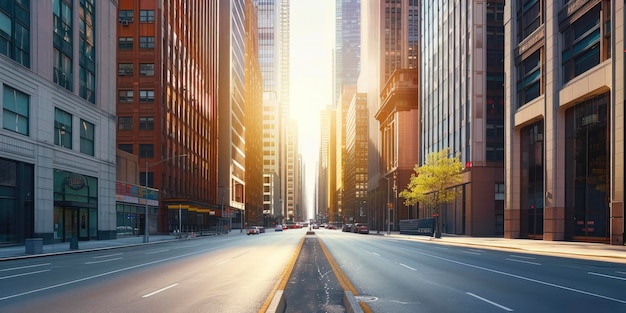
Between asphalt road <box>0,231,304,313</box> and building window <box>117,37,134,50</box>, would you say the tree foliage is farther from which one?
asphalt road <box>0,231,304,313</box>

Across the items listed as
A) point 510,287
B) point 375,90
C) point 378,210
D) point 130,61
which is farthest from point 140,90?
point 375,90

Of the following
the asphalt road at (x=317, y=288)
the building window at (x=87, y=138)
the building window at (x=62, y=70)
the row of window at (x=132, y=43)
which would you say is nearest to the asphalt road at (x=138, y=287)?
the asphalt road at (x=317, y=288)

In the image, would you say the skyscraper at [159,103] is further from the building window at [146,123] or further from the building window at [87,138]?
the building window at [87,138]

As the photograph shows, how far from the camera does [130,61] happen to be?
73.9 meters

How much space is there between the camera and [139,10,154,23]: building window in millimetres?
74188

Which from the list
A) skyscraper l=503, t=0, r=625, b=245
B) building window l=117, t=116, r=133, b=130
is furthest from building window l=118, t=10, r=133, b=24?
skyscraper l=503, t=0, r=625, b=245

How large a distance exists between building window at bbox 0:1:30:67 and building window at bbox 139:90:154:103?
115 feet

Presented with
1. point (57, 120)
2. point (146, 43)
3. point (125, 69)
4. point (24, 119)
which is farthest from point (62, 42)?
point (146, 43)

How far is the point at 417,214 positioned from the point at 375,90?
60.3 m

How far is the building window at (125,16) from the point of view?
244ft

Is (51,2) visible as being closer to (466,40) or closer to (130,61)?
(130,61)

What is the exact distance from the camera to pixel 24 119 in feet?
123

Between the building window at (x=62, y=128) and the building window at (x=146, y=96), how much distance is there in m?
29.1

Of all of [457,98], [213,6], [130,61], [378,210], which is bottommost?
[378,210]
